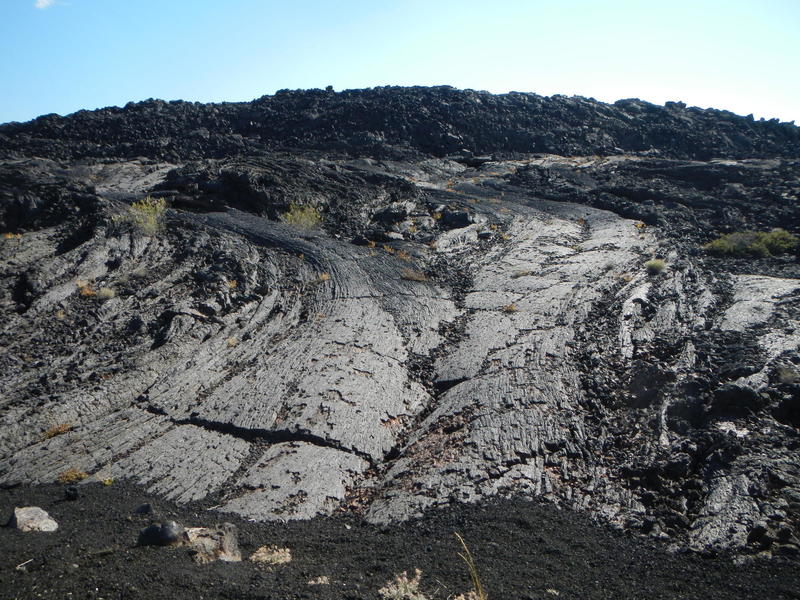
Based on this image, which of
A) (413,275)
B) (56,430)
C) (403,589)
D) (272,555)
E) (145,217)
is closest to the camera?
(403,589)

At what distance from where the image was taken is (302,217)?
21547 mm

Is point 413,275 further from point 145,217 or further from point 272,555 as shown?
point 272,555

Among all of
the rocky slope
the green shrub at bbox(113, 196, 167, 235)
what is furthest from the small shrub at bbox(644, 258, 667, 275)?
the green shrub at bbox(113, 196, 167, 235)

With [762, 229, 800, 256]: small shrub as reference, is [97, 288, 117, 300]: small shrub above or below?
below

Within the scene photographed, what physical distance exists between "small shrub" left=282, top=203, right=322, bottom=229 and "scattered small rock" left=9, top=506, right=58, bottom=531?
576 inches

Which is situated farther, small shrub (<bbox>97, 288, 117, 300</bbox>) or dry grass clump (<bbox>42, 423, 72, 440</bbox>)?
small shrub (<bbox>97, 288, 117, 300</bbox>)

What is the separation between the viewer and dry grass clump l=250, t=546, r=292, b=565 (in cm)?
678

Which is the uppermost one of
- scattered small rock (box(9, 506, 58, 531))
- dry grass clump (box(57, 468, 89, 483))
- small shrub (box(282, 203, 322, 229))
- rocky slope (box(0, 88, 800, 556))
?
small shrub (box(282, 203, 322, 229))

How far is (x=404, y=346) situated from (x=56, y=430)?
275 inches

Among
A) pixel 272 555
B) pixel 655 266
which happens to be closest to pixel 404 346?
→ pixel 272 555

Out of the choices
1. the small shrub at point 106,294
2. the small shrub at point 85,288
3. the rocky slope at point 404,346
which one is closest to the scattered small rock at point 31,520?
the rocky slope at point 404,346

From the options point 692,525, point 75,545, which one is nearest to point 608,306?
point 692,525

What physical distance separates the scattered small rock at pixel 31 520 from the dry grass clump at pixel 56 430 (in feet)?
8.11

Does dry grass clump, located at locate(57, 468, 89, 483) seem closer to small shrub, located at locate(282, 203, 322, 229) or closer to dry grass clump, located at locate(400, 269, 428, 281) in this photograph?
dry grass clump, located at locate(400, 269, 428, 281)
